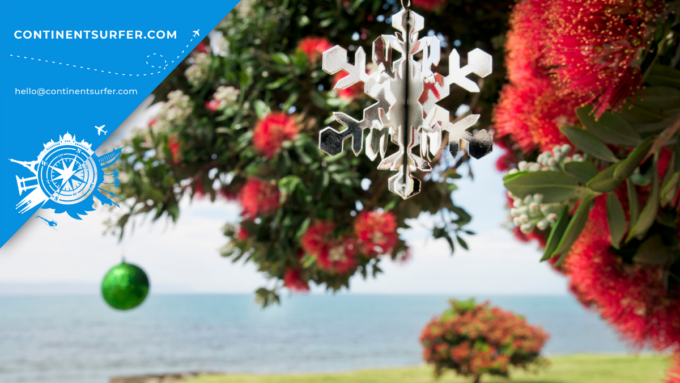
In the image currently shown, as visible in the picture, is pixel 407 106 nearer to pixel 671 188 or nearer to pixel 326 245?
pixel 671 188

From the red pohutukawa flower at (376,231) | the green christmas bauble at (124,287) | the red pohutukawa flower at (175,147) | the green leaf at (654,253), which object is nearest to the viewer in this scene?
the green leaf at (654,253)

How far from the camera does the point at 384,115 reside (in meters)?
0.48

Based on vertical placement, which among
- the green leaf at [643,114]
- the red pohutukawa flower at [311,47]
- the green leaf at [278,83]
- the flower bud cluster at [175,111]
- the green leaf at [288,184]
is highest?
the red pohutukawa flower at [311,47]

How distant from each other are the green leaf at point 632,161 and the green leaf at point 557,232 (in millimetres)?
82

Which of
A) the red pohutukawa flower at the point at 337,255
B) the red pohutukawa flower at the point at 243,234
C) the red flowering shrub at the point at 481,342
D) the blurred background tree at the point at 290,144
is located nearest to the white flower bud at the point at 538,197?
the blurred background tree at the point at 290,144

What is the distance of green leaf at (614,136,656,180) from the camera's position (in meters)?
0.61

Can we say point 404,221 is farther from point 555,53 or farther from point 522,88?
point 555,53

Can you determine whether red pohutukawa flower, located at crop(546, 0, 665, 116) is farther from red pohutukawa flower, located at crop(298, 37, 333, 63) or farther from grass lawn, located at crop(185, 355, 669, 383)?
grass lawn, located at crop(185, 355, 669, 383)

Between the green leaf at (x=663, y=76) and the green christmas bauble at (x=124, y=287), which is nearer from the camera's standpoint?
the green leaf at (x=663, y=76)

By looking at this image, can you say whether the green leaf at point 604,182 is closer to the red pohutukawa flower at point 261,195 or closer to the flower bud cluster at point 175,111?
the red pohutukawa flower at point 261,195

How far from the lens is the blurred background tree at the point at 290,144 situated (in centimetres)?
135

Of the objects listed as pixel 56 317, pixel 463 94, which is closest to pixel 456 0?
pixel 463 94

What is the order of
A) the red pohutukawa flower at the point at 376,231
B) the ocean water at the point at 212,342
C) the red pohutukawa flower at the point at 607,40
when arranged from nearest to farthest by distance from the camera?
the red pohutukawa flower at the point at 607,40
the red pohutukawa flower at the point at 376,231
the ocean water at the point at 212,342

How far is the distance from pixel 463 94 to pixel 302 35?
50 centimetres
